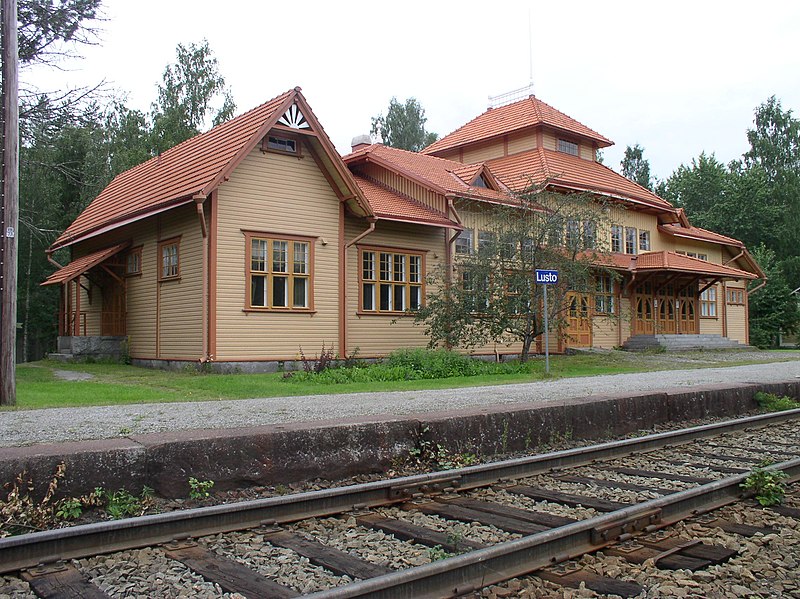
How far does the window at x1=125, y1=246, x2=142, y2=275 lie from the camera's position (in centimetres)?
2234

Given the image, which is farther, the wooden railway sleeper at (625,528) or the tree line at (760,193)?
the tree line at (760,193)

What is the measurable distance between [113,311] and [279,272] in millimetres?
7264

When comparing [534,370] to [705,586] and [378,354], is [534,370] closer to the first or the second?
[378,354]

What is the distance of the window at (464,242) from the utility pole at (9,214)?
15.0 metres

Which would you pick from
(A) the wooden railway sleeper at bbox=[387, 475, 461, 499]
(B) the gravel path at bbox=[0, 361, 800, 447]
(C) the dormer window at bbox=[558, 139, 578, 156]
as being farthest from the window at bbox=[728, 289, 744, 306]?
(A) the wooden railway sleeper at bbox=[387, 475, 461, 499]

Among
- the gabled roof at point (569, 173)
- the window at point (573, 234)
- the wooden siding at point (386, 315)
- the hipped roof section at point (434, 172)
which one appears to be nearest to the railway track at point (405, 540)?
the window at point (573, 234)

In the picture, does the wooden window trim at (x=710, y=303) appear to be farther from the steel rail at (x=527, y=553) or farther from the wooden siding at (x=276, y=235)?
the steel rail at (x=527, y=553)

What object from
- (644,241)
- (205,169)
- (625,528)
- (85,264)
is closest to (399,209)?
(205,169)

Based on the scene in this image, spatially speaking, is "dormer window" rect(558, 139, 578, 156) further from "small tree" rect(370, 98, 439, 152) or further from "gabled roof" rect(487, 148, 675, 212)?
"small tree" rect(370, 98, 439, 152)

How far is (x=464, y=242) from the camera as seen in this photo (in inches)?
967

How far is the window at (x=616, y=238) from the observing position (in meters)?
31.6

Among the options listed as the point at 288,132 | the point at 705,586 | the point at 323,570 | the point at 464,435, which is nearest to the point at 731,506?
the point at 705,586

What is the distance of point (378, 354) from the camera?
71.3 feet

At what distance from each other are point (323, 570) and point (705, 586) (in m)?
2.07
